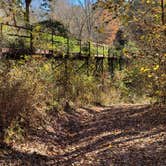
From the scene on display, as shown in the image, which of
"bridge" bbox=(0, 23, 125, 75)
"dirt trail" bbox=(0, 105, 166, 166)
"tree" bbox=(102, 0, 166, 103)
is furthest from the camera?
"bridge" bbox=(0, 23, 125, 75)

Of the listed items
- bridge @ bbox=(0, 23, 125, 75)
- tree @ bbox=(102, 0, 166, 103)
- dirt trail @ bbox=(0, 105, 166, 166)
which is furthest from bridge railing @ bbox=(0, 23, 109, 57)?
tree @ bbox=(102, 0, 166, 103)

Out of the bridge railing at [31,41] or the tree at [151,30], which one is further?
the bridge railing at [31,41]

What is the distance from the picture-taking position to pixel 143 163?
27.8ft

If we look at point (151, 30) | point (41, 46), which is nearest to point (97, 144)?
point (151, 30)

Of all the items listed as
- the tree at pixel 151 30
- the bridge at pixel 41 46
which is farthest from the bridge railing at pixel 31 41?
the tree at pixel 151 30

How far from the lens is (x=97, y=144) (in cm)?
1123

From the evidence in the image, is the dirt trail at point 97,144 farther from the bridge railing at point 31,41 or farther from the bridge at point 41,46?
the bridge railing at point 31,41

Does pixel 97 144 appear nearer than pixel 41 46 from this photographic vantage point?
Yes

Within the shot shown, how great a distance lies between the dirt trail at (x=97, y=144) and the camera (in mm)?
9023

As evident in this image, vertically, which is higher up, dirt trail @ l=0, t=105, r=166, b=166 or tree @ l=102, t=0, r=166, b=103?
tree @ l=102, t=0, r=166, b=103

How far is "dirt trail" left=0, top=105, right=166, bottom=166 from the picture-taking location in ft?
29.6

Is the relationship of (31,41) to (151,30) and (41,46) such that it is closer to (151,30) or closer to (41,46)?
(41,46)

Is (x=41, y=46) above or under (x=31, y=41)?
under

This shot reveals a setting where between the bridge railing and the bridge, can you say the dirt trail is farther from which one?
the bridge railing
